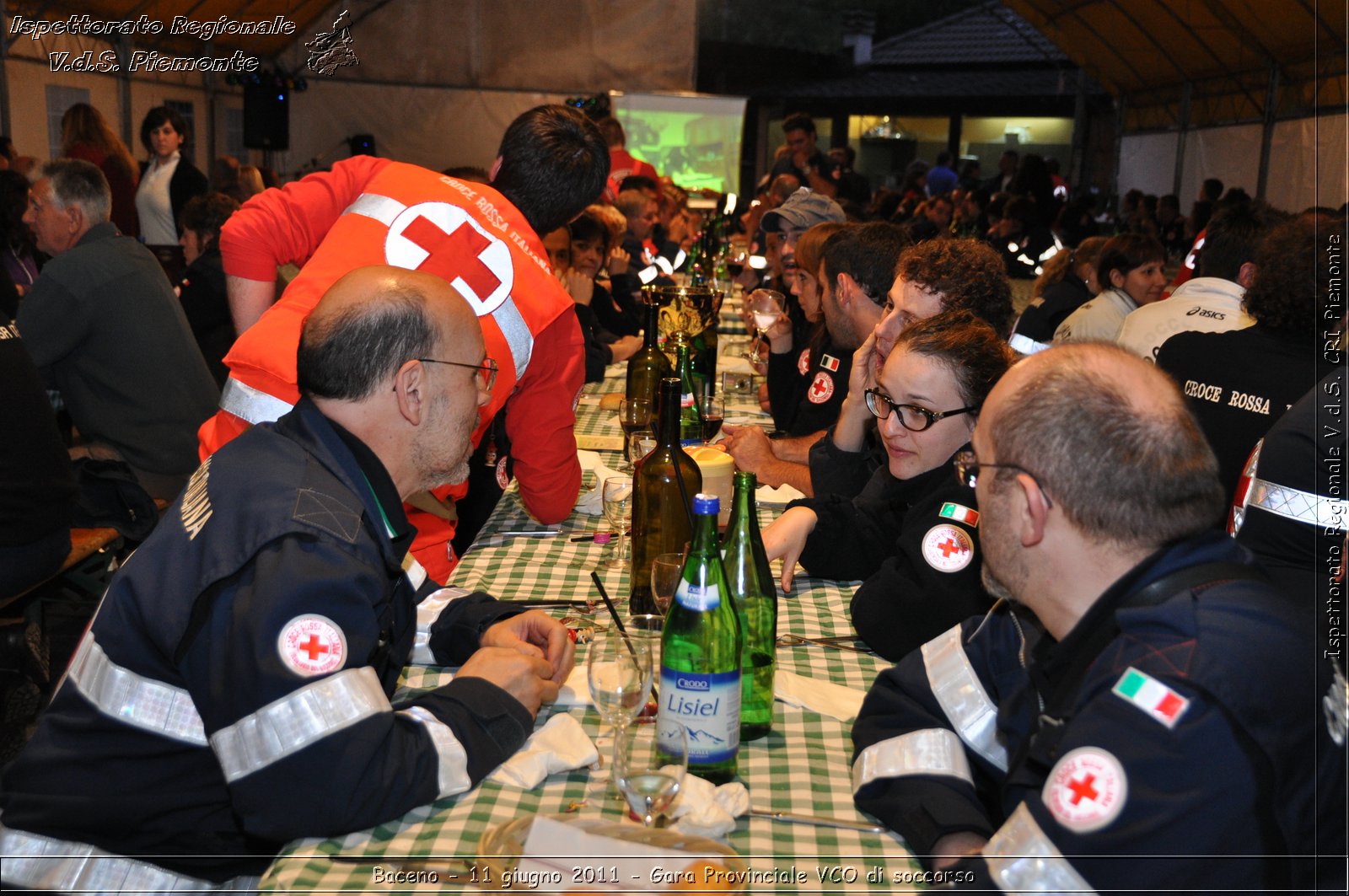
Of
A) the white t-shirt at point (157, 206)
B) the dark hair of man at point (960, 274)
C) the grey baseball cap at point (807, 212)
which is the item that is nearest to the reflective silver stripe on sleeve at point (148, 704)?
the dark hair of man at point (960, 274)

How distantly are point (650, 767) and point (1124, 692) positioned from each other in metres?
0.55

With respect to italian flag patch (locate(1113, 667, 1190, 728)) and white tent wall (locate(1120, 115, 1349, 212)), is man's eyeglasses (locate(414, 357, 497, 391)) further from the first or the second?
white tent wall (locate(1120, 115, 1349, 212))

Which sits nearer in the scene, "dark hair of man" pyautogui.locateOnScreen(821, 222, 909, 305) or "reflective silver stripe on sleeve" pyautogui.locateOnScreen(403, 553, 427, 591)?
"reflective silver stripe on sleeve" pyautogui.locateOnScreen(403, 553, 427, 591)

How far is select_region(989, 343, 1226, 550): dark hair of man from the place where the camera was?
1.18 m

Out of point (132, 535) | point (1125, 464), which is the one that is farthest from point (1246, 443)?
point (132, 535)

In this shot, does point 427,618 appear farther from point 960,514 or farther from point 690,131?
point 690,131

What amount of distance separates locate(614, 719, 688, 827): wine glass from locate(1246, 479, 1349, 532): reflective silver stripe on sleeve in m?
1.76

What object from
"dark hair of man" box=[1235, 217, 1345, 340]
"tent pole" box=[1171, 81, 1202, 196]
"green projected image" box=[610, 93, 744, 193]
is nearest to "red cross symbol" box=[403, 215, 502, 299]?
"dark hair of man" box=[1235, 217, 1345, 340]

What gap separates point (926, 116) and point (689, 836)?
70.1 feet

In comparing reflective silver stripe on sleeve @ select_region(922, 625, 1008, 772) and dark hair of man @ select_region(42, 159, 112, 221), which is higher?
dark hair of man @ select_region(42, 159, 112, 221)

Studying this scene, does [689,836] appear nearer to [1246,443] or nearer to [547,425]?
[547,425]

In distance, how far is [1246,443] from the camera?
3301mm

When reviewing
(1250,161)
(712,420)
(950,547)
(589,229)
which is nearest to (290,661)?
(950,547)

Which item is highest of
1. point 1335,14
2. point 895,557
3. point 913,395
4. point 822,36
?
point 822,36
